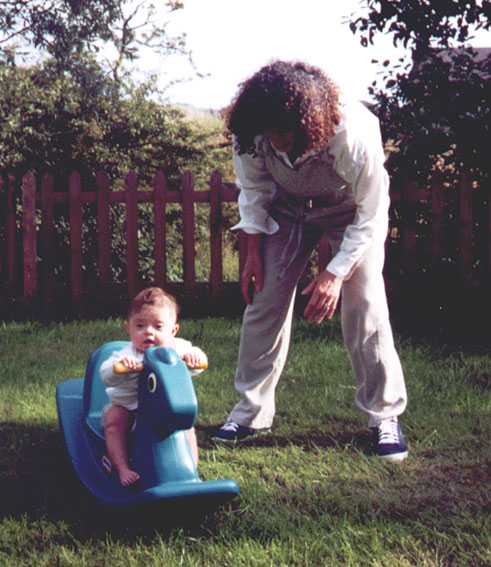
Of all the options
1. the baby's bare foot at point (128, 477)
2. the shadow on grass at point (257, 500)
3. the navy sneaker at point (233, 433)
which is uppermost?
the baby's bare foot at point (128, 477)

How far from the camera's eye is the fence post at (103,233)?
6.86m

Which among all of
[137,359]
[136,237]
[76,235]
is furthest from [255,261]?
[76,235]

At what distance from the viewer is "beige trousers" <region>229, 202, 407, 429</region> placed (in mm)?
3342

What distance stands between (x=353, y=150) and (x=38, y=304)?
448 cm

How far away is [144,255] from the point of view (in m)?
7.70

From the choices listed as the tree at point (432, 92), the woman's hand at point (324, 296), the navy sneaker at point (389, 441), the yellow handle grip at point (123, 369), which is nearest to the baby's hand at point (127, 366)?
the yellow handle grip at point (123, 369)

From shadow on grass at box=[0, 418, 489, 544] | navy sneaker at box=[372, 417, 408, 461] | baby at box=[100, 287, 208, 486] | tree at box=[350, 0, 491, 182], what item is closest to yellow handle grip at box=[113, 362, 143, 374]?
baby at box=[100, 287, 208, 486]

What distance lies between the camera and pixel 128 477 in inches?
106

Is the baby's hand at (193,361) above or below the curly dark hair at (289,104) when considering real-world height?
below

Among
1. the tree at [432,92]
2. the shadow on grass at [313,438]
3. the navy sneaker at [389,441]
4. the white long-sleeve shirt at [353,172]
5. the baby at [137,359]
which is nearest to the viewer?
the baby at [137,359]

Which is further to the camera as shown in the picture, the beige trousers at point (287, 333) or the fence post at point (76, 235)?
the fence post at point (76, 235)

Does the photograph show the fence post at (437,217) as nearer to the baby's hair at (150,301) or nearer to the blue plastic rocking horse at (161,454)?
the baby's hair at (150,301)

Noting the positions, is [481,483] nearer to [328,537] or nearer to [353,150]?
[328,537]

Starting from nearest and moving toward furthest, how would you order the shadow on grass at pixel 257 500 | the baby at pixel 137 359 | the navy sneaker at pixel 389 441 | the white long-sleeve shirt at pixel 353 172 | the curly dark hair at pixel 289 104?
the shadow on grass at pixel 257 500, the curly dark hair at pixel 289 104, the baby at pixel 137 359, the white long-sleeve shirt at pixel 353 172, the navy sneaker at pixel 389 441
